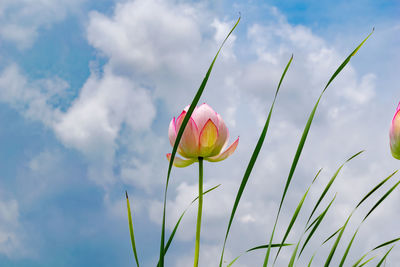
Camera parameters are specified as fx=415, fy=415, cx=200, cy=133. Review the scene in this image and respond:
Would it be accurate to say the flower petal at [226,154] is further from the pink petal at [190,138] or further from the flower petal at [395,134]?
the flower petal at [395,134]

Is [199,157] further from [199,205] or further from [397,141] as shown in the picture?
[397,141]

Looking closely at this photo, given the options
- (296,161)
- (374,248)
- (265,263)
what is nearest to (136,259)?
(265,263)

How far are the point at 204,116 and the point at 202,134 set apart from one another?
2.1 inches

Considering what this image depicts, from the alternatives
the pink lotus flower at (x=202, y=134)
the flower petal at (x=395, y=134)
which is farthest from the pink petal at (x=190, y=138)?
the flower petal at (x=395, y=134)

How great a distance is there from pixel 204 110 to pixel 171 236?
38 cm

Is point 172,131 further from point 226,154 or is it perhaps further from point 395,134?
point 395,134

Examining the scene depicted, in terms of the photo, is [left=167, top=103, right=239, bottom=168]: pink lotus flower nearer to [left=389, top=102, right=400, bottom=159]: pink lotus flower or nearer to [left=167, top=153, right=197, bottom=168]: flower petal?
[left=167, top=153, right=197, bottom=168]: flower petal

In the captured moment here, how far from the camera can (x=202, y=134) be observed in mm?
1135

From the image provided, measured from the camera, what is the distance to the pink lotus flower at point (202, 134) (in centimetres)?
113

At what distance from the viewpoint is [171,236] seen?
0.96m

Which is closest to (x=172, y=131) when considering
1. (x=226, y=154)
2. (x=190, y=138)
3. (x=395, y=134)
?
(x=190, y=138)

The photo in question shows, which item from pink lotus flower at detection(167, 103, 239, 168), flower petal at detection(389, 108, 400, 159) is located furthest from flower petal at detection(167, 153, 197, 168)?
flower petal at detection(389, 108, 400, 159)

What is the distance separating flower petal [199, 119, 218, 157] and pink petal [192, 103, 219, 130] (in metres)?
0.01

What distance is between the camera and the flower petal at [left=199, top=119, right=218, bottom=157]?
113 centimetres
